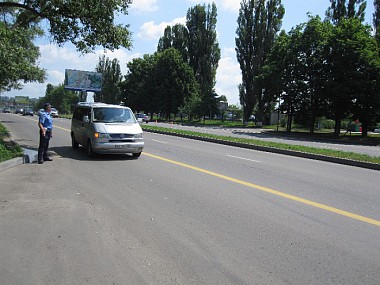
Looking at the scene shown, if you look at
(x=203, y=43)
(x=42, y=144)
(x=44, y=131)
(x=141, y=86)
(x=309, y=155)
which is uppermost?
(x=203, y=43)

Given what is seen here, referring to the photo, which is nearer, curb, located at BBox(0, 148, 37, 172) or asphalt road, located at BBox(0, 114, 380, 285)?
asphalt road, located at BBox(0, 114, 380, 285)

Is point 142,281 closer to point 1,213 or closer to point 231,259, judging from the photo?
point 231,259

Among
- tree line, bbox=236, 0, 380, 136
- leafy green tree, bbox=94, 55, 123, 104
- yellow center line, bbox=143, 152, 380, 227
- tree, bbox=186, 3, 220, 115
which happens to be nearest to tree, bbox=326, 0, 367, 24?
tree line, bbox=236, 0, 380, 136

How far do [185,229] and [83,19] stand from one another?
1080 cm

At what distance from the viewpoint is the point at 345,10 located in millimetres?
42875

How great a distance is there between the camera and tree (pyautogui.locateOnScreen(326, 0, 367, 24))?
42000mm

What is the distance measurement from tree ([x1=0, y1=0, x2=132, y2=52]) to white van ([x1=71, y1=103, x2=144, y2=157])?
2592 mm

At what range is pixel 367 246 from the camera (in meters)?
4.75

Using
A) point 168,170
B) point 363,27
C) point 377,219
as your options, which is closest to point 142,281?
point 377,219

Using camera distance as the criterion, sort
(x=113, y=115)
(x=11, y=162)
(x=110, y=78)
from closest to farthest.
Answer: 1. (x=11, y=162)
2. (x=113, y=115)
3. (x=110, y=78)

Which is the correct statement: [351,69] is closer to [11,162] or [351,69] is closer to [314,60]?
[314,60]

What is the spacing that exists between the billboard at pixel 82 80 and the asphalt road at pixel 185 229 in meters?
51.2

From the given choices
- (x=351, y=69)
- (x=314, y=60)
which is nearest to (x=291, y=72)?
(x=314, y=60)

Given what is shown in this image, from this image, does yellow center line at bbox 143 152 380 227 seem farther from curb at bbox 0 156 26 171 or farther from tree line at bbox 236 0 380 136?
tree line at bbox 236 0 380 136
